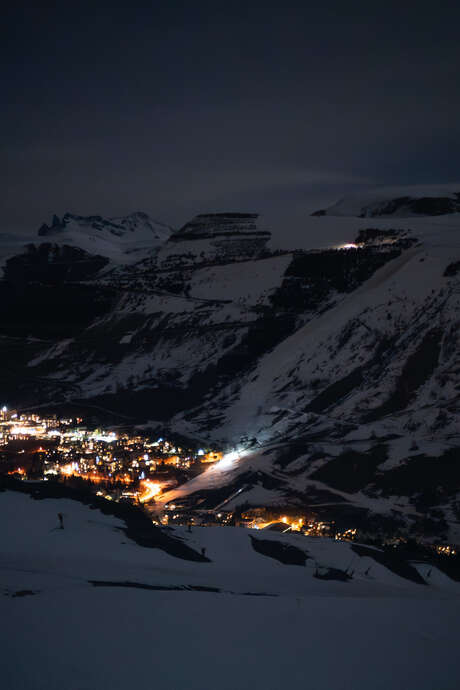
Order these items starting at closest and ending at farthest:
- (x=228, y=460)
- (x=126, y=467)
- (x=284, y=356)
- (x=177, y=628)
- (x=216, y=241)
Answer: (x=177, y=628)
(x=228, y=460)
(x=126, y=467)
(x=284, y=356)
(x=216, y=241)

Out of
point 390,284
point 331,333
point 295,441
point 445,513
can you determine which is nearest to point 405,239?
point 390,284

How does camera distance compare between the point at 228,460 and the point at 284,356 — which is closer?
the point at 228,460

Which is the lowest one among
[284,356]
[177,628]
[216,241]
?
[177,628]

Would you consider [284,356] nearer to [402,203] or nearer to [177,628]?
[177,628]

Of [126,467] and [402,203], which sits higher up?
[402,203]

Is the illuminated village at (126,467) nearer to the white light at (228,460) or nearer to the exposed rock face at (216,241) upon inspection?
the white light at (228,460)

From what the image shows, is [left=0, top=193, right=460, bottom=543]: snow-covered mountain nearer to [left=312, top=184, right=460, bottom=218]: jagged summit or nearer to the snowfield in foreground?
[left=312, top=184, right=460, bottom=218]: jagged summit

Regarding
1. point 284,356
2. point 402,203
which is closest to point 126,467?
point 284,356

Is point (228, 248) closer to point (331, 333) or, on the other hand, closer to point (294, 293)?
point (294, 293)
